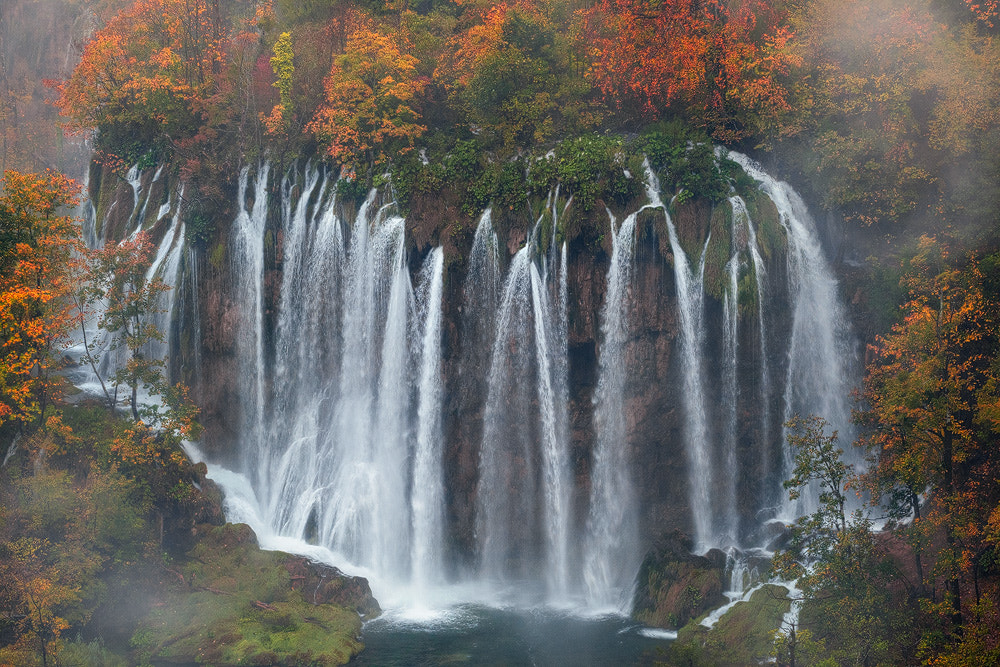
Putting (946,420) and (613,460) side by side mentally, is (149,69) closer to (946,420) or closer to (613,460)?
(613,460)

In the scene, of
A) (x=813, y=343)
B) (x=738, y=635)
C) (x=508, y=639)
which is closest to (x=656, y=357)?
(x=813, y=343)

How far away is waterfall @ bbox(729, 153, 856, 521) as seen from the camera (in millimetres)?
30172

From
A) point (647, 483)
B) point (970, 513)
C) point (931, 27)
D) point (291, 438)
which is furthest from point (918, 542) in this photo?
point (291, 438)

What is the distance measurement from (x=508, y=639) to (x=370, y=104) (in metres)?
20.0

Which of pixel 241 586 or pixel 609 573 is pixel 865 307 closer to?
pixel 609 573

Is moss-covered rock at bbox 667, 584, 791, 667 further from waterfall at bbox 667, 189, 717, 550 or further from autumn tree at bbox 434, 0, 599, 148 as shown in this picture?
autumn tree at bbox 434, 0, 599, 148

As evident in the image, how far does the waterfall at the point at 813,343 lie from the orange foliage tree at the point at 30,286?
904 inches

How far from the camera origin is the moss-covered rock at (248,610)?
25391mm

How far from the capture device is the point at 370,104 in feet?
113

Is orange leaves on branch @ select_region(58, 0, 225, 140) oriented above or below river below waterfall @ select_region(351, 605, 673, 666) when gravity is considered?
above

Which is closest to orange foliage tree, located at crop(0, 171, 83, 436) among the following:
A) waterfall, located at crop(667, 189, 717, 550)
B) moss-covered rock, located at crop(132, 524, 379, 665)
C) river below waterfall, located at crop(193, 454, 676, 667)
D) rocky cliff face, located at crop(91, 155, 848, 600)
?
moss-covered rock, located at crop(132, 524, 379, 665)

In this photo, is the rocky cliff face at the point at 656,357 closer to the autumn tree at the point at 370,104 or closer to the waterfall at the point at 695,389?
the waterfall at the point at 695,389

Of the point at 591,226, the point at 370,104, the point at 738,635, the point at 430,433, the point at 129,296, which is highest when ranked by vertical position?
the point at 370,104

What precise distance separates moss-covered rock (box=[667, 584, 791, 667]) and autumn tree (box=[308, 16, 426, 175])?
1973 centimetres
